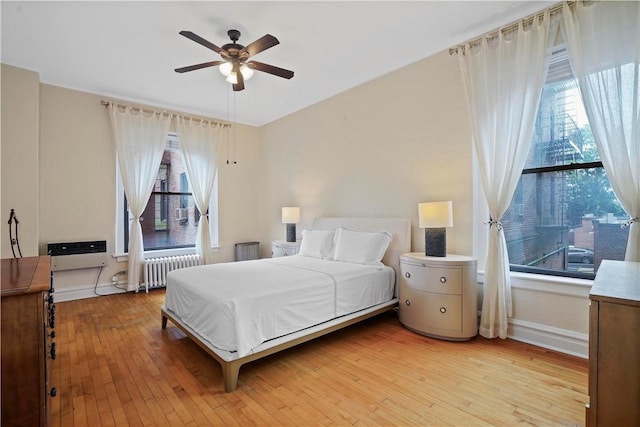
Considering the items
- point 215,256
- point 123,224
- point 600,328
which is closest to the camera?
point 600,328

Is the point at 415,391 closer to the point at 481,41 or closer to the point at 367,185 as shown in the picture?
the point at 367,185

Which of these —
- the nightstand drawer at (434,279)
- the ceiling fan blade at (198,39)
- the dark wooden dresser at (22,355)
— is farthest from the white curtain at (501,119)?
the dark wooden dresser at (22,355)

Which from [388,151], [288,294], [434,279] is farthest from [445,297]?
[388,151]

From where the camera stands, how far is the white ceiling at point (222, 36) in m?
2.53

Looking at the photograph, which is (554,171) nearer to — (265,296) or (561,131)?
(561,131)

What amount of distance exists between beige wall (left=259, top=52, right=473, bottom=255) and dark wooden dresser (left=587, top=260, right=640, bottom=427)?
213 centimetres

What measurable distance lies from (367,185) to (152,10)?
2869mm

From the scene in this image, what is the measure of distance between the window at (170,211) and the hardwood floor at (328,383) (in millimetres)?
2119

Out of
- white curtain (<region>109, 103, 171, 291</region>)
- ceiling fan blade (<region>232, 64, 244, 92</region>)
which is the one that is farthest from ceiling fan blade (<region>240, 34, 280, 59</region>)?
white curtain (<region>109, 103, 171, 291</region>)

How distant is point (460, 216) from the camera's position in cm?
309

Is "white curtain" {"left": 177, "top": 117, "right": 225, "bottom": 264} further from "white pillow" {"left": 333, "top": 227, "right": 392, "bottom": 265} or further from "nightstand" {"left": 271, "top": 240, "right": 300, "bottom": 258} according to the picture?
"white pillow" {"left": 333, "top": 227, "right": 392, "bottom": 265}

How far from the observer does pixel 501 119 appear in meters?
2.73

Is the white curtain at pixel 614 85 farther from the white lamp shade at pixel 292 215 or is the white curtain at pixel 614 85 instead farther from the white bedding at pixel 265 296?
the white lamp shade at pixel 292 215

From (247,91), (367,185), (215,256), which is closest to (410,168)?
(367,185)
